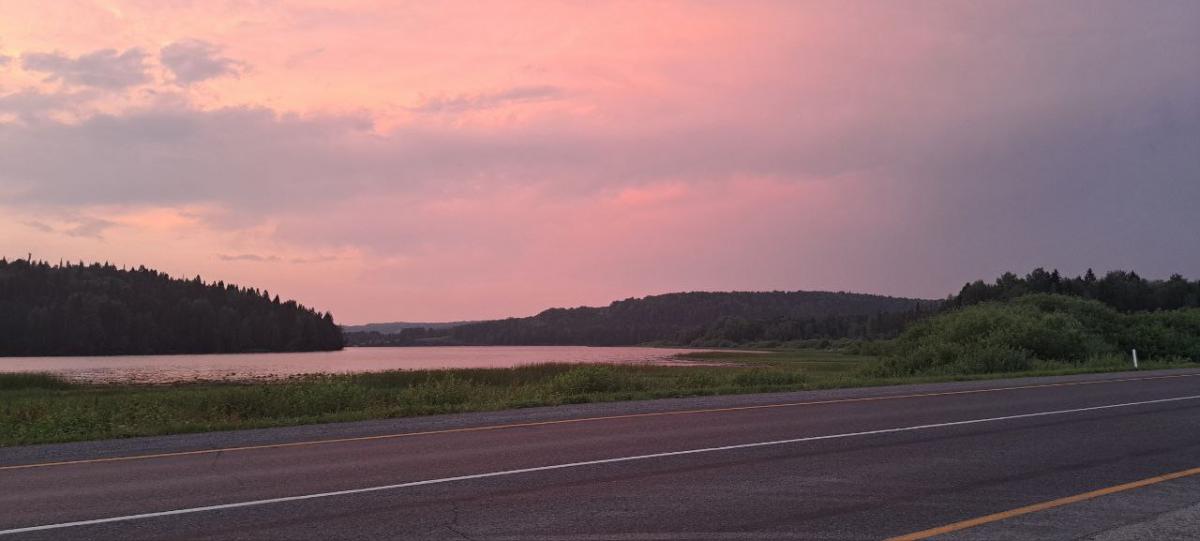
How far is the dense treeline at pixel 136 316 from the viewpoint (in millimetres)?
115062

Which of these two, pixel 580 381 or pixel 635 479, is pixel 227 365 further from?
pixel 635 479

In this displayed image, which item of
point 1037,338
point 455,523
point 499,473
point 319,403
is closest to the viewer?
point 455,523

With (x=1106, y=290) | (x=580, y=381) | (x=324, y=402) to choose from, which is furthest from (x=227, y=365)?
(x=1106, y=290)

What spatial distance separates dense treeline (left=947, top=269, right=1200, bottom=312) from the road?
10403 centimetres

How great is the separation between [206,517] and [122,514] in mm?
962

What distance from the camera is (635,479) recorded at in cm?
993

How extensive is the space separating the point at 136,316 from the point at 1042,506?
137695mm

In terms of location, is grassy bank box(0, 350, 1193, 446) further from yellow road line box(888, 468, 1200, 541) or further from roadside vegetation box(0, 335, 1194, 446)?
yellow road line box(888, 468, 1200, 541)

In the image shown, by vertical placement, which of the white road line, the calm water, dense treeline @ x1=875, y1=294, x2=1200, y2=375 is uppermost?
dense treeline @ x1=875, y1=294, x2=1200, y2=375

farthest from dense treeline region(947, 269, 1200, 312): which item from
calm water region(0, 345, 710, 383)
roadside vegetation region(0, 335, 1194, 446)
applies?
roadside vegetation region(0, 335, 1194, 446)

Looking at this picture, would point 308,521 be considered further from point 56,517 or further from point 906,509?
point 906,509

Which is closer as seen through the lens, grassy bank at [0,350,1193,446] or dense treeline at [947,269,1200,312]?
grassy bank at [0,350,1193,446]

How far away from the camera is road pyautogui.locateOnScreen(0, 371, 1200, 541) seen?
7.71 metres

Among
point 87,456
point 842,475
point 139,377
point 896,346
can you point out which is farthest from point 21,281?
point 842,475
